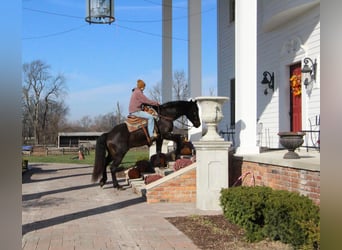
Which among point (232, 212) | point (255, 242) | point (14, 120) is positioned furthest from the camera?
point (232, 212)

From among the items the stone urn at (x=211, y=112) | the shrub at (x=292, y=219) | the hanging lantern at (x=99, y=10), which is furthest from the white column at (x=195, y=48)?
the shrub at (x=292, y=219)

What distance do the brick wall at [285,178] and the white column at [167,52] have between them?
7.23 metres

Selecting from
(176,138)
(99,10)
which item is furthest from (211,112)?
(99,10)

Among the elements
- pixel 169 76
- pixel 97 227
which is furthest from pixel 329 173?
pixel 169 76

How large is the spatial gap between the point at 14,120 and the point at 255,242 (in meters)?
4.94

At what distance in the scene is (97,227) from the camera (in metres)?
6.61

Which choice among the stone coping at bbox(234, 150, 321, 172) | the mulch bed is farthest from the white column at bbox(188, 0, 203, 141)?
the mulch bed

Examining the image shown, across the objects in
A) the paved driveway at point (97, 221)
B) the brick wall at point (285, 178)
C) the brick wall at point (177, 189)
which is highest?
the brick wall at point (285, 178)

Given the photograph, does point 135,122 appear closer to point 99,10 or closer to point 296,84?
point 99,10

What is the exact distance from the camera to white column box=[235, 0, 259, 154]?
8805 millimetres

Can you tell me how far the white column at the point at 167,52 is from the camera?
49.9 feet

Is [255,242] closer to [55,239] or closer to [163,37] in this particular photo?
[55,239]

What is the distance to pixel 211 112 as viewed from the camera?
8500 millimetres

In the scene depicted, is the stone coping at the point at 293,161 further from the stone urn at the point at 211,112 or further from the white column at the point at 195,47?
the white column at the point at 195,47
